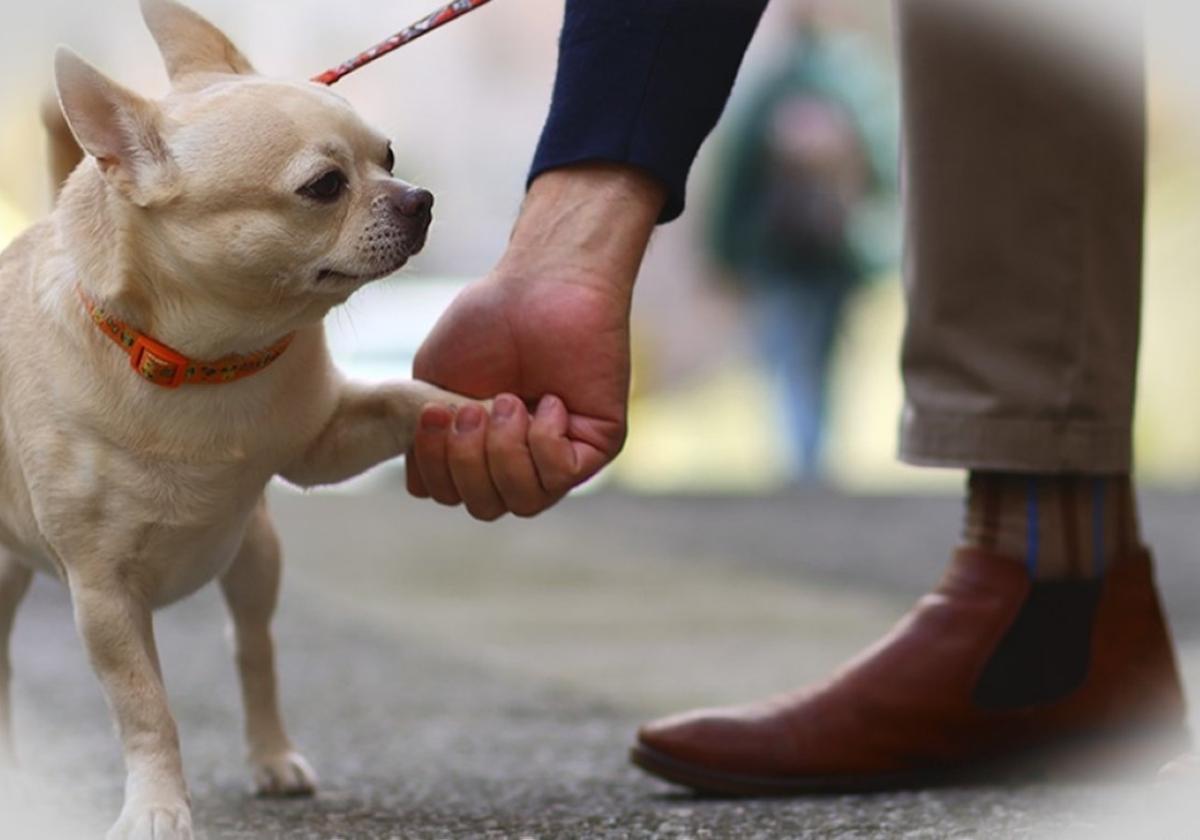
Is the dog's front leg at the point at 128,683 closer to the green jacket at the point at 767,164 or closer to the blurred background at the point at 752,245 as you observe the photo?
the blurred background at the point at 752,245

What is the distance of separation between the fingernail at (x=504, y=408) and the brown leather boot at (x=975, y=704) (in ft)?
1.67

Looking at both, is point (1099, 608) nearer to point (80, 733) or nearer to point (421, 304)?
point (80, 733)

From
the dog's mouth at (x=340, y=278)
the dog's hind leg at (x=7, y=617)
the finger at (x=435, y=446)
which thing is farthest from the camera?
the dog's hind leg at (x=7, y=617)

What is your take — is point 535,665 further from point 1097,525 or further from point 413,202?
point 413,202

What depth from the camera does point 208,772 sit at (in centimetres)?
265

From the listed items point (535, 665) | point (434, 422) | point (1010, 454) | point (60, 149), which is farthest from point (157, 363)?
point (535, 665)

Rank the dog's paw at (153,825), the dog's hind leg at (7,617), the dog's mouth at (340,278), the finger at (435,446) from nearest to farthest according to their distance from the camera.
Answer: the dog's paw at (153,825) < the dog's mouth at (340,278) < the finger at (435,446) < the dog's hind leg at (7,617)

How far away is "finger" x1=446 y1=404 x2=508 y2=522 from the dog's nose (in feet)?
0.78

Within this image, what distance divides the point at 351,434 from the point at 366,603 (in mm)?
3222

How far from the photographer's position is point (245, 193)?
6.39 ft

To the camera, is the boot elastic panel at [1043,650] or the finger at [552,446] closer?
the finger at [552,446]

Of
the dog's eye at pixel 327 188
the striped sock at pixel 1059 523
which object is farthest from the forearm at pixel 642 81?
the striped sock at pixel 1059 523

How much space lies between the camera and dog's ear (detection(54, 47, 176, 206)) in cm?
195

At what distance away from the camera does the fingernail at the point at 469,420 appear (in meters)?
2.06
